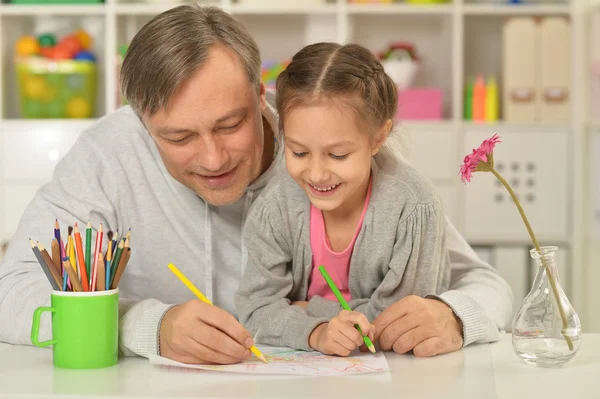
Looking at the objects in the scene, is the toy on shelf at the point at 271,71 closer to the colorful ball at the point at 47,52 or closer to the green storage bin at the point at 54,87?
the green storage bin at the point at 54,87

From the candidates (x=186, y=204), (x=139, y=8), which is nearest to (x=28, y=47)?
(x=139, y=8)

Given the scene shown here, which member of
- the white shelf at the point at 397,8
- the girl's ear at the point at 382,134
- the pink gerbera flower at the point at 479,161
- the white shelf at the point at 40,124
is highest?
the white shelf at the point at 397,8

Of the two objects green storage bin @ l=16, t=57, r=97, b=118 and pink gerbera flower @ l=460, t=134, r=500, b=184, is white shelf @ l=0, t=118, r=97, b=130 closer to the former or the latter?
green storage bin @ l=16, t=57, r=97, b=118

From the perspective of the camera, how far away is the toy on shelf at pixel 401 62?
3.28m

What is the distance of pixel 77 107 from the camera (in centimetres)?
338

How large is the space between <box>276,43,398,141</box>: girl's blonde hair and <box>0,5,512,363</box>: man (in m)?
0.11

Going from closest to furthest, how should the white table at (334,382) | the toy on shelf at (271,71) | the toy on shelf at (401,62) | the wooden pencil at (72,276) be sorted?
the white table at (334,382), the wooden pencil at (72,276), the toy on shelf at (271,71), the toy on shelf at (401,62)

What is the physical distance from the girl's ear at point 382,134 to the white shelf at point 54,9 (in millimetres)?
2328

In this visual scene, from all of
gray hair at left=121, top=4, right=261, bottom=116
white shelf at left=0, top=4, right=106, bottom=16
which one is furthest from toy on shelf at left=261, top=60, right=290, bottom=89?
gray hair at left=121, top=4, right=261, bottom=116

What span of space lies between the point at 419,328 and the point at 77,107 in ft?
8.41

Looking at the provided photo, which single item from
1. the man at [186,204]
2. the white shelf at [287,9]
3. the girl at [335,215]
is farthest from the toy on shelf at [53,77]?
the girl at [335,215]

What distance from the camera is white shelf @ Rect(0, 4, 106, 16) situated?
333cm

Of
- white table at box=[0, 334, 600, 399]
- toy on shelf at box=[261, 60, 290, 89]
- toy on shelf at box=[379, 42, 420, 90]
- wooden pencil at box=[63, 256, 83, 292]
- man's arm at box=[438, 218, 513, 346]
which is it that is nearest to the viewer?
white table at box=[0, 334, 600, 399]

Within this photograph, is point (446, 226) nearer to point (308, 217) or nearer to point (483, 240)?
point (308, 217)
